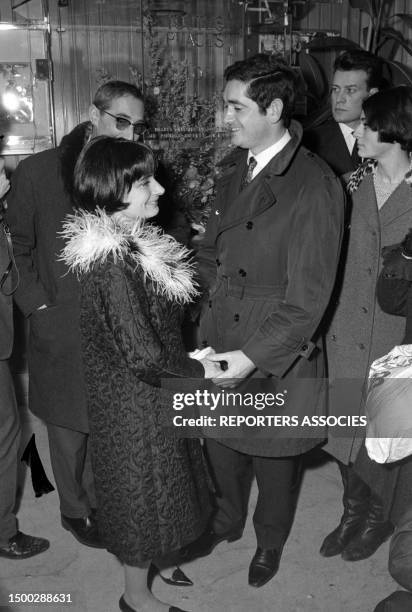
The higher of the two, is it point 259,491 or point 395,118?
point 395,118

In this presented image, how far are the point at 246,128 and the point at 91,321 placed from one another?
78cm

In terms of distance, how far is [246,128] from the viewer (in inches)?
86.8

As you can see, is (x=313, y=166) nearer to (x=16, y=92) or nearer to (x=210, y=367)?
(x=210, y=367)

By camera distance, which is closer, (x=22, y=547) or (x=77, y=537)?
(x=22, y=547)

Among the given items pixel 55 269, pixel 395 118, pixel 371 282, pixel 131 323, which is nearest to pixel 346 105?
pixel 395 118

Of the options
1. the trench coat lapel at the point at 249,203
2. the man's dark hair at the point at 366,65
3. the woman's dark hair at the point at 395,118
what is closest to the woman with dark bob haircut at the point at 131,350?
the trench coat lapel at the point at 249,203

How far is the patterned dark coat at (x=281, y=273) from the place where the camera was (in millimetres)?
2131

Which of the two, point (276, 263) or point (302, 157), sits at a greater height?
point (302, 157)

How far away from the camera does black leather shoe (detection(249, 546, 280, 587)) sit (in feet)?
8.16

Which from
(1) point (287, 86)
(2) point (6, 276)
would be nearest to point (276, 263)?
(1) point (287, 86)

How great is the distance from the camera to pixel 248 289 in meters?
2.28

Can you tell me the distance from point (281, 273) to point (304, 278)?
113 mm

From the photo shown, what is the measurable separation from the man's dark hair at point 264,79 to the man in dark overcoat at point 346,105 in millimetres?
1149

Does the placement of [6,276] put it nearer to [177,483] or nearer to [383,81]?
[177,483]
